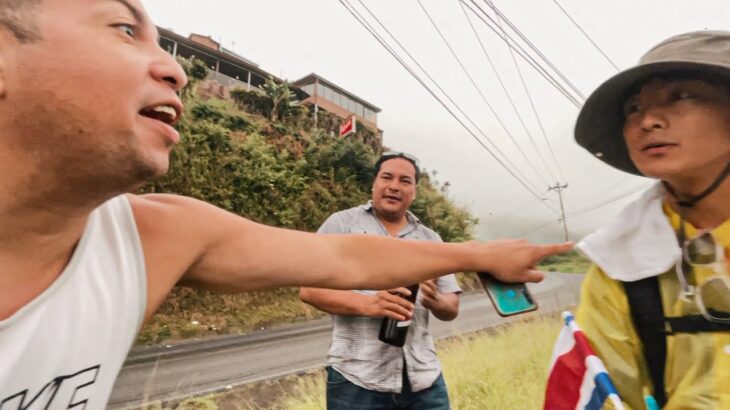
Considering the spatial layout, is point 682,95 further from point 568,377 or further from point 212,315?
point 212,315

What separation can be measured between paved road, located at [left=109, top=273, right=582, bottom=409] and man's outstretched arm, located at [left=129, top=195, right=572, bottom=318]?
3963 millimetres

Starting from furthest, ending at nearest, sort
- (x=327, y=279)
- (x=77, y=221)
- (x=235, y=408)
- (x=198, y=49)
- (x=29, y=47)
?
1. (x=198, y=49)
2. (x=235, y=408)
3. (x=327, y=279)
4. (x=77, y=221)
5. (x=29, y=47)

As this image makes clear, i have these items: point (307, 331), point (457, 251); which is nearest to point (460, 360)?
point (457, 251)

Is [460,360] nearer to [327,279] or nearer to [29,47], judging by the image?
[327,279]

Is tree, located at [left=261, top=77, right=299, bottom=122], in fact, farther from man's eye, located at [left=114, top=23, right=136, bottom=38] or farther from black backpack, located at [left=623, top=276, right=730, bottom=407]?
black backpack, located at [left=623, top=276, right=730, bottom=407]

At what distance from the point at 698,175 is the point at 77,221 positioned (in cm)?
154

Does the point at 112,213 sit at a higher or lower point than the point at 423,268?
higher

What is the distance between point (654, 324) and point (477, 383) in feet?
11.7

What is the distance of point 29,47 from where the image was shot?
81 cm

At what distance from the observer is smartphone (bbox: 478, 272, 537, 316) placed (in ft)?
4.16

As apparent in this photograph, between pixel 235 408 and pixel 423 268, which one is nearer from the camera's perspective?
pixel 423 268

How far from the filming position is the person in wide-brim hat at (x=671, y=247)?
A: 1073 mm

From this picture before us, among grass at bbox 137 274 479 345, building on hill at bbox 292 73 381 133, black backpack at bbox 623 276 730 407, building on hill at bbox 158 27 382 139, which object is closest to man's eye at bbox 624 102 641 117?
black backpack at bbox 623 276 730 407

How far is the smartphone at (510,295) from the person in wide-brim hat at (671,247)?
0.15 metres
